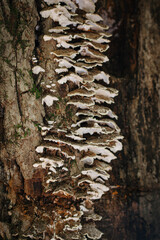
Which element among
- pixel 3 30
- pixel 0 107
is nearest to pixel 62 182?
pixel 0 107

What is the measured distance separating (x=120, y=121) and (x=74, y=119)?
3.41 feet

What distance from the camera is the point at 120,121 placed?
3770 millimetres

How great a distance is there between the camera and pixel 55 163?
2.91 m

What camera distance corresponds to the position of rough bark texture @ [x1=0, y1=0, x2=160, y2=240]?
9.62 ft

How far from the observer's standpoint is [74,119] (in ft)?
10.3

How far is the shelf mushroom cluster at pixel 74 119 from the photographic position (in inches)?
115

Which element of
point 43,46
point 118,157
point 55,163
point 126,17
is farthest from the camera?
point 126,17

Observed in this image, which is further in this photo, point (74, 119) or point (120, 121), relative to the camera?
point (120, 121)

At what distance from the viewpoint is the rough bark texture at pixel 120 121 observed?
2932mm

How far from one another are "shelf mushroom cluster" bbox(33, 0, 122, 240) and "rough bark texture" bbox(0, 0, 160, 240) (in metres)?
0.22

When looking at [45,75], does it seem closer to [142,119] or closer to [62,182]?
[62,182]

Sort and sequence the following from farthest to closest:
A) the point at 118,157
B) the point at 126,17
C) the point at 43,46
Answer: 1. the point at 126,17
2. the point at 118,157
3. the point at 43,46

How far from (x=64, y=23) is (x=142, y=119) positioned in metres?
2.20

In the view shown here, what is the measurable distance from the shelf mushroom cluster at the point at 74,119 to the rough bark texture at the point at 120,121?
0.22 m
